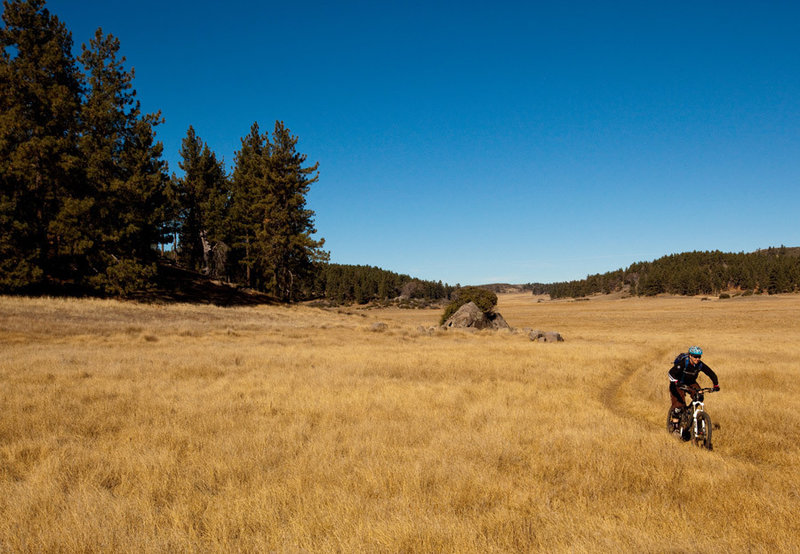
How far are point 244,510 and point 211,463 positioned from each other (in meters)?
1.77

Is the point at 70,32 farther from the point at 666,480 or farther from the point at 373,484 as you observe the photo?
the point at 666,480

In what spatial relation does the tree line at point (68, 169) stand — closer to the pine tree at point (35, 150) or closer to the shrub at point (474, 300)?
the pine tree at point (35, 150)

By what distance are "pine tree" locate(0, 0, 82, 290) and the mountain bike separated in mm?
37280

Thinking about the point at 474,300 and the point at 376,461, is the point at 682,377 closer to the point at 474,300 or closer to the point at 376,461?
the point at 376,461

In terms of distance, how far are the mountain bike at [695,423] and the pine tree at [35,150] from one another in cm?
3728

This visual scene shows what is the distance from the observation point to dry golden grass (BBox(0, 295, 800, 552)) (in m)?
4.59

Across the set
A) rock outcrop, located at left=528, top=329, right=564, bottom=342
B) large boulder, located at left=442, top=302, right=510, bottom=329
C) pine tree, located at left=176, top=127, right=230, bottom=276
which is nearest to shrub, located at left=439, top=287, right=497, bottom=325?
large boulder, located at left=442, top=302, right=510, bottom=329

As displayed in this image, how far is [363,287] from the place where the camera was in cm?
12912

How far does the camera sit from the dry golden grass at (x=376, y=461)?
459cm

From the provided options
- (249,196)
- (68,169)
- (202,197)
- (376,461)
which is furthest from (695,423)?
(202,197)

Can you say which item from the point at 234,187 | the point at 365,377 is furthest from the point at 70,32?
the point at 365,377

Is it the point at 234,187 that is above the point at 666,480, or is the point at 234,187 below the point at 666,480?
above

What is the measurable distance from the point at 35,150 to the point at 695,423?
134 feet

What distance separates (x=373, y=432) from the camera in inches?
322
